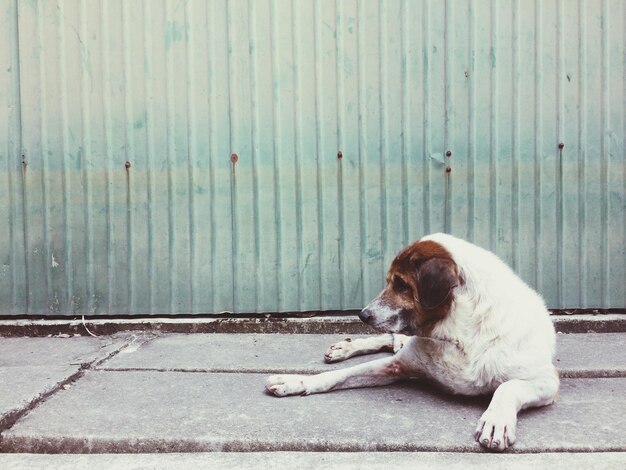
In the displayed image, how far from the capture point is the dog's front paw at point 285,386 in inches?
115

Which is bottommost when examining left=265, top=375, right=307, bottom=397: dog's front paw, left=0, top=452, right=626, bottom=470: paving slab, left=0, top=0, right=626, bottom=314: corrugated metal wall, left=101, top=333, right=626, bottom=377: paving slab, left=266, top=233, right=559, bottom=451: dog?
left=0, top=452, right=626, bottom=470: paving slab

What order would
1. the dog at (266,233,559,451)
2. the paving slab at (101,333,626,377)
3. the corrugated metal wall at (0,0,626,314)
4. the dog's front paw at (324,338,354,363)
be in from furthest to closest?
the corrugated metal wall at (0,0,626,314), the dog's front paw at (324,338,354,363), the paving slab at (101,333,626,377), the dog at (266,233,559,451)

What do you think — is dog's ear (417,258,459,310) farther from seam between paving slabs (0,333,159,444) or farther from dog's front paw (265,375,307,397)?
seam between paving slabs (0,333,159,444)

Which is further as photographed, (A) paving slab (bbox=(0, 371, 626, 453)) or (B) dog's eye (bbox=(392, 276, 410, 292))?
(B) dog's eye (bbox=(392, 276, 410, 292))

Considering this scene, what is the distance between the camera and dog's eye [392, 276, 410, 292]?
2.84 m

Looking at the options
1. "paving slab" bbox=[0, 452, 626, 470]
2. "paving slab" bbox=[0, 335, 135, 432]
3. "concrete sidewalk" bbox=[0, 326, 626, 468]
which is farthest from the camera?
"paving slab" bbox=[0, 335, 135, 432]

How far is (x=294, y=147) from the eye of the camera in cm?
435

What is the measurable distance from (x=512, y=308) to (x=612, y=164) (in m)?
2.10

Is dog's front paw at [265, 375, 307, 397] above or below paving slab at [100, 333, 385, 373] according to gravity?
above

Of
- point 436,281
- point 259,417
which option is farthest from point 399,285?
point 259,417

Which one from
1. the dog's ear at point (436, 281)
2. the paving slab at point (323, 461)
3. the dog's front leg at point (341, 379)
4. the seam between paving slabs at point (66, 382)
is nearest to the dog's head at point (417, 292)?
the dog's ear at point (436, 281)

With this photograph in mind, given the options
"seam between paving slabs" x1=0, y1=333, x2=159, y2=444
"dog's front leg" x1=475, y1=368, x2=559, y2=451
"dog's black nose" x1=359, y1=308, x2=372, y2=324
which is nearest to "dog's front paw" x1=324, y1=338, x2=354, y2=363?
"dog's black nose" x1=359, y1=308, x2=372, y2=324

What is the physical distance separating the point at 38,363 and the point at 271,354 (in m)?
1.42

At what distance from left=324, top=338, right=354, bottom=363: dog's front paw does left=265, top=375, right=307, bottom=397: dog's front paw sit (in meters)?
0.61
